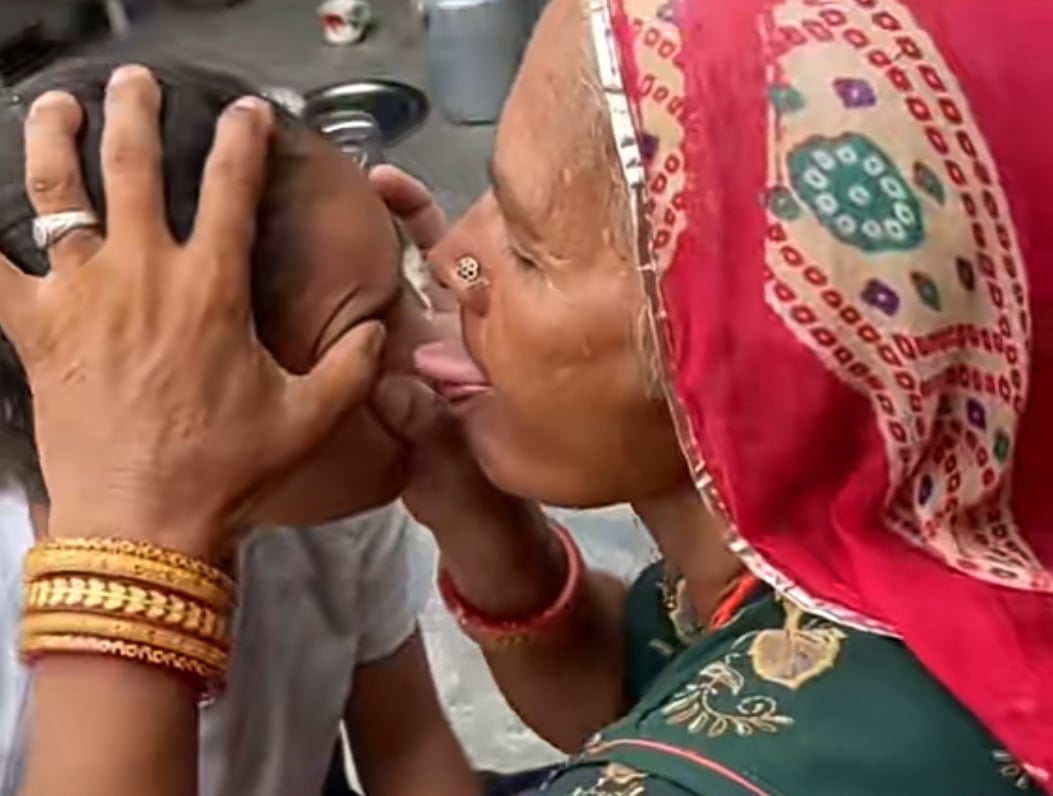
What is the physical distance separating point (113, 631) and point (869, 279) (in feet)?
1.32

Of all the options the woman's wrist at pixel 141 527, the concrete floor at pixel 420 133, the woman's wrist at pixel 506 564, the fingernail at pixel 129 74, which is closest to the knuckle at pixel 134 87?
the fingernail at pixel 129 74

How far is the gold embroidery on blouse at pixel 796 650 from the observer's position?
86 centimetres

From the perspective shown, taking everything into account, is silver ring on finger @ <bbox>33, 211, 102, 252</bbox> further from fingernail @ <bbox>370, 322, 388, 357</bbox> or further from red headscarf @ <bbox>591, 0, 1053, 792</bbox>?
red headscarf @ <bbox>591, 0, 1053, 792</bbox>

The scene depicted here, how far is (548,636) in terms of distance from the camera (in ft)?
3.95

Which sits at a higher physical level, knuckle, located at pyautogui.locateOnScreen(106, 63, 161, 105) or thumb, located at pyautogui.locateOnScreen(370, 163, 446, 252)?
knuckle, located at pyautogui.locateOnScreen(106, 63, 161, 105)

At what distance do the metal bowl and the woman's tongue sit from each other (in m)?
1.24

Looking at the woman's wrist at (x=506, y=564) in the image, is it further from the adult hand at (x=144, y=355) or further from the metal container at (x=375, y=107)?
the metal container at (x=375, y=107)

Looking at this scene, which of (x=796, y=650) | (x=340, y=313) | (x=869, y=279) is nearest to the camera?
(x=869, y=279)

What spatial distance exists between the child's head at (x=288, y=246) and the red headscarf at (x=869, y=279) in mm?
222

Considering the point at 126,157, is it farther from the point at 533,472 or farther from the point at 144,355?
the point at 533,472

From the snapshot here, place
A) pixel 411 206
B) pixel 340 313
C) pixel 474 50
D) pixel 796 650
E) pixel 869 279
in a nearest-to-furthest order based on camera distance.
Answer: pixel 869 279 → pixel 796 650 → pixel 340 313 → pixel 411 206 → pixel 474 50

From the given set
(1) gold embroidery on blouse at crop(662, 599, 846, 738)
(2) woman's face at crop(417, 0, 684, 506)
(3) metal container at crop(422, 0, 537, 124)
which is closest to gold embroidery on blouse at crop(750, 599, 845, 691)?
(1) gold embroidery on blouse at crop(662, 599, 846, 738)

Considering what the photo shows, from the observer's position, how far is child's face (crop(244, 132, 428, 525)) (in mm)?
980

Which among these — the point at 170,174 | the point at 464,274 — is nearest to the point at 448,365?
the point at 464,274
